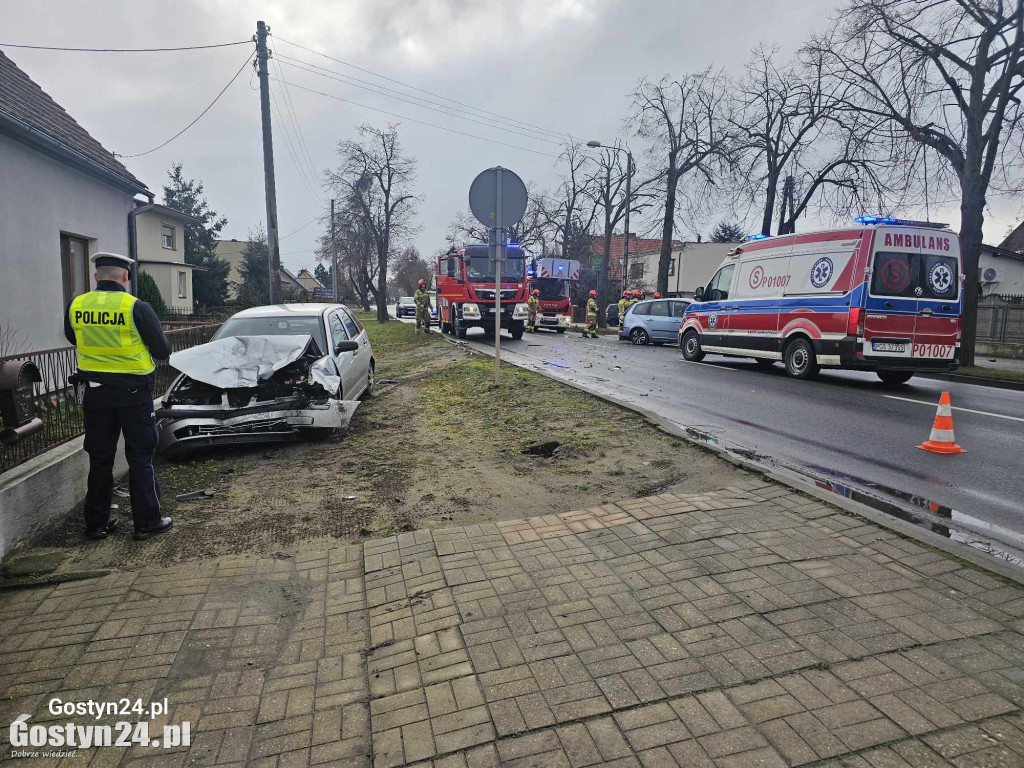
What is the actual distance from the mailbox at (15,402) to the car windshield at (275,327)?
3.44m

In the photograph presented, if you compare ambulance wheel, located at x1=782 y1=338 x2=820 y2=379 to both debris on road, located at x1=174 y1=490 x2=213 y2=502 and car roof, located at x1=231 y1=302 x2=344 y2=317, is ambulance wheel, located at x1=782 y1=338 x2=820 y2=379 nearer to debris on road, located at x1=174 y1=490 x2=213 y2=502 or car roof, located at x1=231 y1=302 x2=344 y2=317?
car roof, located at x1=231 y1=302 x2=344 y2=317

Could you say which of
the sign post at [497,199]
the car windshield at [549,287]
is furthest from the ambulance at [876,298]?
the car windshield at [549,287]

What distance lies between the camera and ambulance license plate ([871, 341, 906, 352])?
35.1 ft

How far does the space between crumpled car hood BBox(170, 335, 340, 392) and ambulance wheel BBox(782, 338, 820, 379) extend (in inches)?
347

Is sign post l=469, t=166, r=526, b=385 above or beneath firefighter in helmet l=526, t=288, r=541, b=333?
above

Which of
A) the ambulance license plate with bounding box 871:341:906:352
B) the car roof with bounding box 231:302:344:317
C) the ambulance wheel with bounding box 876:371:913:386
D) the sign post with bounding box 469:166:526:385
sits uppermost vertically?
the sign post with bounding box 469:166:526:385

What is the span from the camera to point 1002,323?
21859 mm

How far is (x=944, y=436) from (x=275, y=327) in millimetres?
7582

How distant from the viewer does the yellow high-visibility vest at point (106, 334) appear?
4.23m

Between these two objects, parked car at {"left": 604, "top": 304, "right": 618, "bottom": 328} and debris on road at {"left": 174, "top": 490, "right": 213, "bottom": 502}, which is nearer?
debris on road at {"left": 174, "top": 490, "right": 213, "bottom": 502}

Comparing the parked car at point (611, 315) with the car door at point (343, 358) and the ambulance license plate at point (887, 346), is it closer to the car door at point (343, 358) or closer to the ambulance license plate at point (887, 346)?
the ambulance license plate at point (887, 346)

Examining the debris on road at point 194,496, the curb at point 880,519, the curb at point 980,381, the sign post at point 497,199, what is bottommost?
the debris on road at point 194,496

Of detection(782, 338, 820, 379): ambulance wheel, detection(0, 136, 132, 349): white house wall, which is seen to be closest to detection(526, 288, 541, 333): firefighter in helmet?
detection(782, 338, 820, 379): ambulance wheel

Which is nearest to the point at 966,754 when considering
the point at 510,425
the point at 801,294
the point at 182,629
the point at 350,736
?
the point at 350,736
